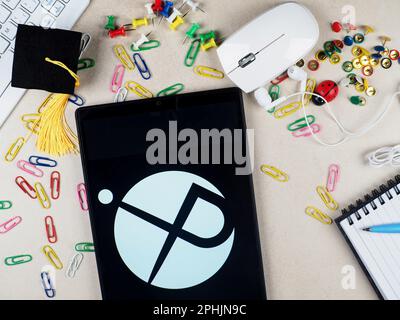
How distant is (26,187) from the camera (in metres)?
1.12

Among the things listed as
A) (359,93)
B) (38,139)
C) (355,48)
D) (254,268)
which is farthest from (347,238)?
(38,139)

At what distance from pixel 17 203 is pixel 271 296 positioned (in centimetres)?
72

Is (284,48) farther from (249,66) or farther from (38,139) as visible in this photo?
(38,139)

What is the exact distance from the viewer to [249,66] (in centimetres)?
101

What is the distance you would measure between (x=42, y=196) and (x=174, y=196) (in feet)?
1.16

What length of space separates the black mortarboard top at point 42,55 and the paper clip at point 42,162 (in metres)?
0.19

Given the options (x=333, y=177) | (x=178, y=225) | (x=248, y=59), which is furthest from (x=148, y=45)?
(x=333, y=177)

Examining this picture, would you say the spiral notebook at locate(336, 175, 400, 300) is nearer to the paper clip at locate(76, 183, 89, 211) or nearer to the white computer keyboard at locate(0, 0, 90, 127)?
the paper clip at locate(76, 183, 89, 211)

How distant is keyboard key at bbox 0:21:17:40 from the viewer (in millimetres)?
1058

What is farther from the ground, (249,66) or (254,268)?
(249,66)

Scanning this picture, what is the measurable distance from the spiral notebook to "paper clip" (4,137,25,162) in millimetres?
839

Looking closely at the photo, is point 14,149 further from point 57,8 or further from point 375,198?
point 375,198

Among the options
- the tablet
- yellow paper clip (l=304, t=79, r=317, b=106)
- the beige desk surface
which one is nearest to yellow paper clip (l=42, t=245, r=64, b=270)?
the beige desk surface

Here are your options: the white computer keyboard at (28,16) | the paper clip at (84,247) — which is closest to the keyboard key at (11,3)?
the white computer keyboard at (28,16)
